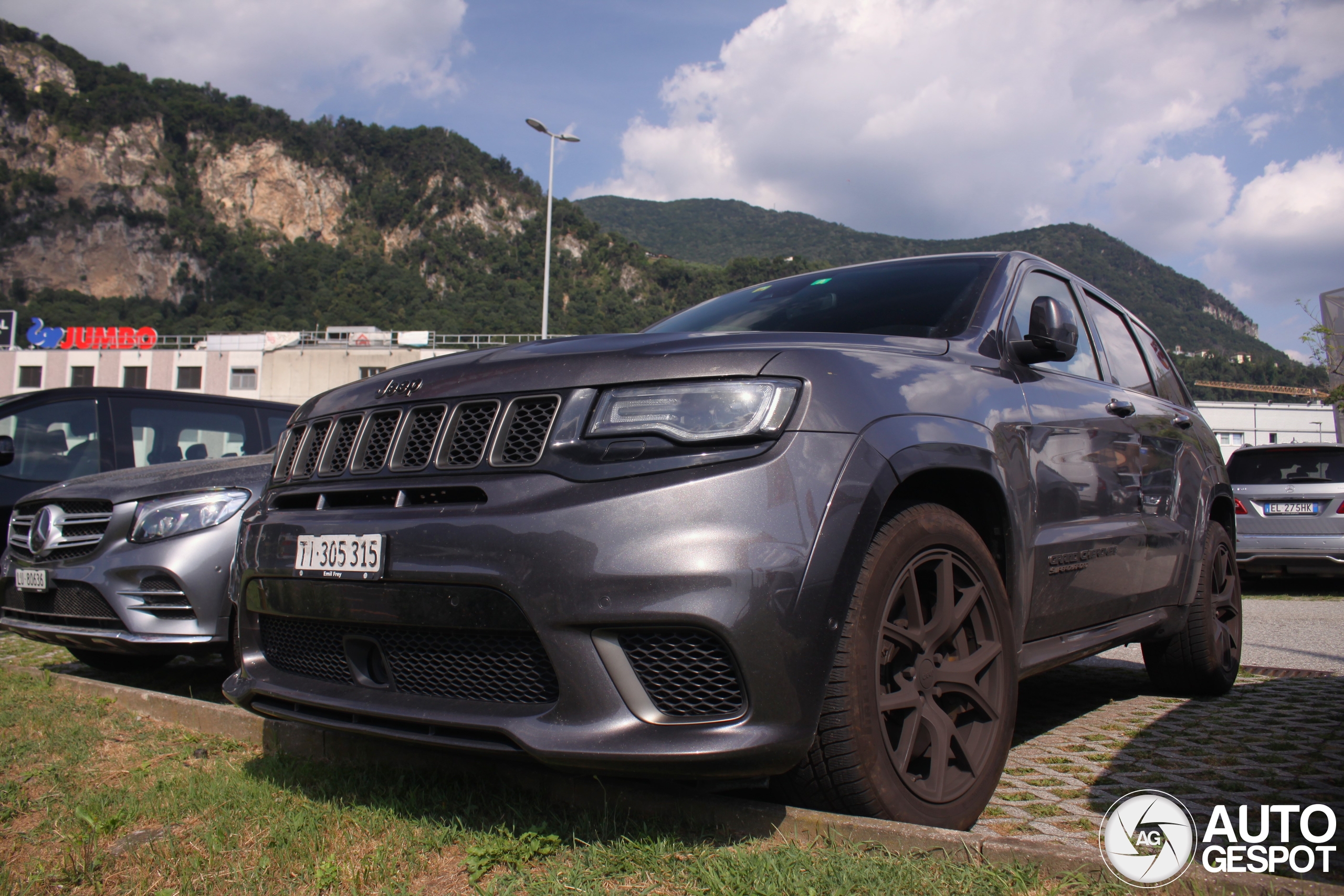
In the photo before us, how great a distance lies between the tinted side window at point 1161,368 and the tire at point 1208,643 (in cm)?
65

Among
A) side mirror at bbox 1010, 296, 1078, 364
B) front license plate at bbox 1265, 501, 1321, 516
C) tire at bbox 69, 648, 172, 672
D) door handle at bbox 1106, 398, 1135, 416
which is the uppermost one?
side mirror at bbox 1010, 296, 1078, 364

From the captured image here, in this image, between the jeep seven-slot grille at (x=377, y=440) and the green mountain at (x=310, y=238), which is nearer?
the jeep seven-slot grille at (x=377, y=440)

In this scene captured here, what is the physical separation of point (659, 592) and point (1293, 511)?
10121mm

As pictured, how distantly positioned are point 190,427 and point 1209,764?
596cm

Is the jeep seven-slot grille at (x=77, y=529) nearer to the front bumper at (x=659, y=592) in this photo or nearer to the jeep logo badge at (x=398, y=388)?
the jeep logo badge at (x=398, y=388)

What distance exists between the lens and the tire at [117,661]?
5.03 m

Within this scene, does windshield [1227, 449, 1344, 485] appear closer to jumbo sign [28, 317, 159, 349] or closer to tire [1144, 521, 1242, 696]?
tire [1144, 521, 1242, 696]

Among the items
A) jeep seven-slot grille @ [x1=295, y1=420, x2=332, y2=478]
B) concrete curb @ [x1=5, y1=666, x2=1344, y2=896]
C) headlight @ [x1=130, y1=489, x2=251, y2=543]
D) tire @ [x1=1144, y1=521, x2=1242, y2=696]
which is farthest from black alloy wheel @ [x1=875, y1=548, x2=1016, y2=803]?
headlight @ [x1=130, y1=489, x2=251, y2=543]

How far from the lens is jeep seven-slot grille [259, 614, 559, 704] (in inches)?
83.0

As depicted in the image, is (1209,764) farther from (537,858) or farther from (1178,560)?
(537,858)

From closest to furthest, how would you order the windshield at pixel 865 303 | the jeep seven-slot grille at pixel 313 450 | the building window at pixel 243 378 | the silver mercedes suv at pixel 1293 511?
the jeep seven-slot grille at pixel 313 450, the windshield at pixel 865 303, the silver mercedes suv at pixel 1293 511, the building window at pixel 243 378

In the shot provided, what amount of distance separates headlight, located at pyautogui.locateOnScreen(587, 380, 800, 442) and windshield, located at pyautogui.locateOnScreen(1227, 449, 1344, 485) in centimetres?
944

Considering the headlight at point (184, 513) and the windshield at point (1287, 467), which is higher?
the windshield at point (1287, 467)

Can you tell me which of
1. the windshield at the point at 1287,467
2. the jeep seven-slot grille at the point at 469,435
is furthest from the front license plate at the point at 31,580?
the windshield at the point at 1287,467
